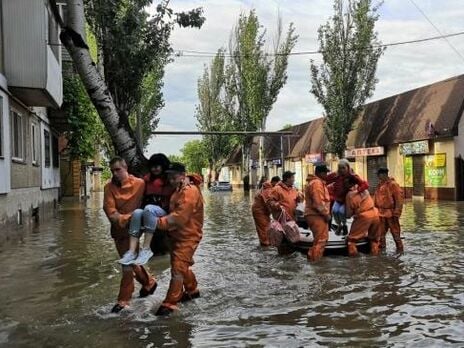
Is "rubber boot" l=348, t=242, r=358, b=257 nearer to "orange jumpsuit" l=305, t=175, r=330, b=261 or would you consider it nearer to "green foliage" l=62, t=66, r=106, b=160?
"orange jumpsuit" l=305, t=175, r=330, b=261

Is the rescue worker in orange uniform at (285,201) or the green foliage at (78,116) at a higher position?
the green foliage at (78,116)

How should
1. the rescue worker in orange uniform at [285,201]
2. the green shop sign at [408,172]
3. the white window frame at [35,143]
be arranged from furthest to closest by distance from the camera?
the green shop sign at [408,172] < the white window frame at [35,143] < the rescue worker in orange uniform at [285,201]

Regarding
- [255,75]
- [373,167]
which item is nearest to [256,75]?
[255,75]

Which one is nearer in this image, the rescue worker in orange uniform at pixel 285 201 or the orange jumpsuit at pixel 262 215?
the rescue worker in orange uniform at pixel 285 201

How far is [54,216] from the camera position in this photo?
23.9m

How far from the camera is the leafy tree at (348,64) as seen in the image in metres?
38.2

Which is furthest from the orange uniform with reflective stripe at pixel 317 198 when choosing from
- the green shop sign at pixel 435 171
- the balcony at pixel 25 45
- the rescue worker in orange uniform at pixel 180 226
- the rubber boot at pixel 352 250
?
the green shop sign at pixel 435 171

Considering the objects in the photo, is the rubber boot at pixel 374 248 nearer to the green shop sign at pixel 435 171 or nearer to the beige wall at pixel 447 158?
the beige wall at pixel 447 158

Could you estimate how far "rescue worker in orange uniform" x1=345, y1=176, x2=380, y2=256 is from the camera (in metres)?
11.1

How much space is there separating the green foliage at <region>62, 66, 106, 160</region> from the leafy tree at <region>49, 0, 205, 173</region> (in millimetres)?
13319

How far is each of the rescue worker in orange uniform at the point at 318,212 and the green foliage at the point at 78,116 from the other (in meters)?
17.7

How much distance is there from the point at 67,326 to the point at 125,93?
24.0 ft

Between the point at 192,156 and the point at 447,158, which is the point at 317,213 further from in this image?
the point at 192,156

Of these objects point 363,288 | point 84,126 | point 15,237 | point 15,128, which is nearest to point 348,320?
point 363,288
